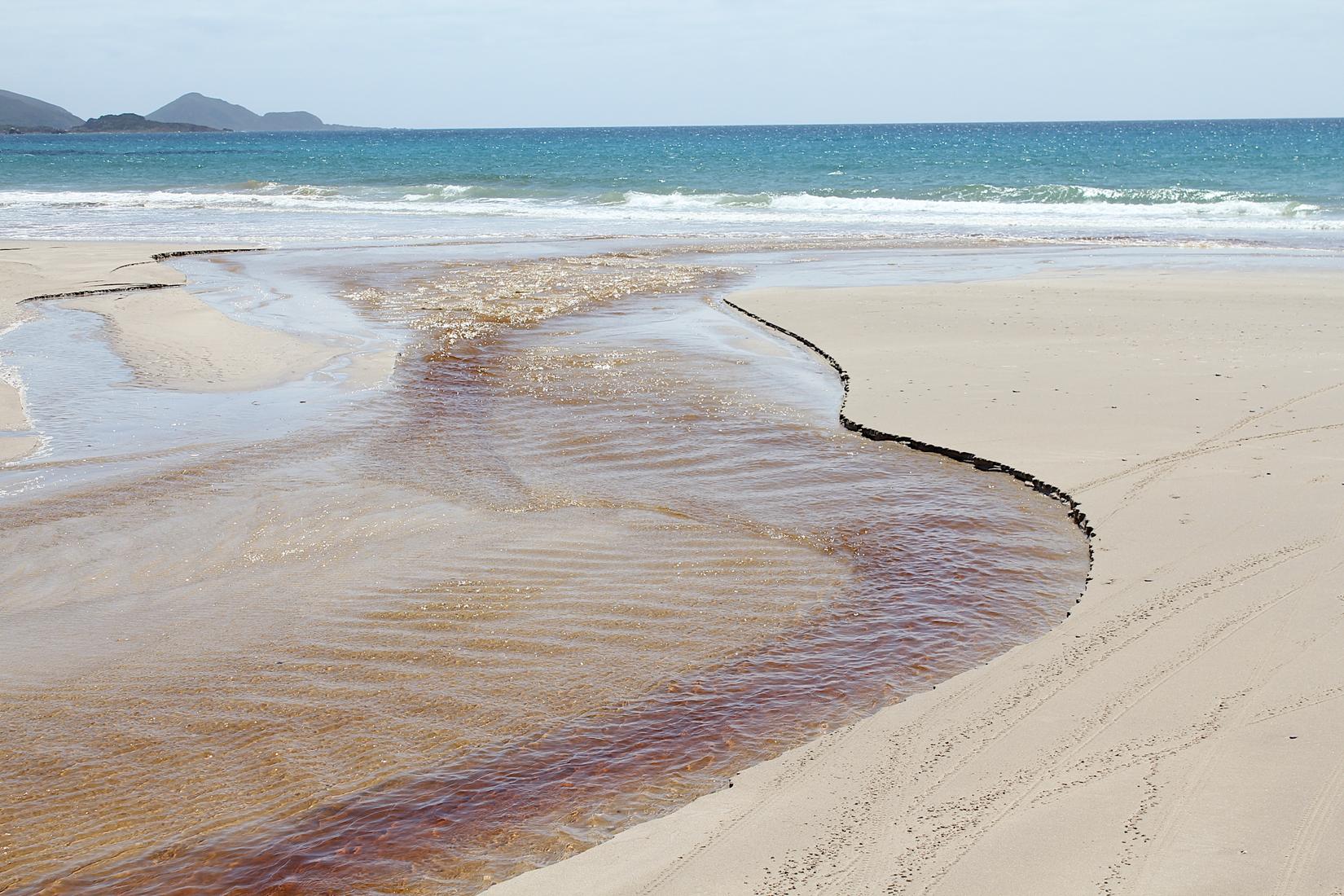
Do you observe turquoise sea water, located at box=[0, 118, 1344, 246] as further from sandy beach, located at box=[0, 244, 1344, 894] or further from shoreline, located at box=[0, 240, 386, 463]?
sandy beach, located at box=[0, 244, 1344, 894]

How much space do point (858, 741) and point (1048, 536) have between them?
268cm

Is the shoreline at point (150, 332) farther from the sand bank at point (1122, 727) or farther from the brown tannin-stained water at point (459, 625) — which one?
the sand bank at point (1122, 727)

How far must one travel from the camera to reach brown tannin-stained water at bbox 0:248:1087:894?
3.69m

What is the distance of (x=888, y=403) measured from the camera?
909 centimetres

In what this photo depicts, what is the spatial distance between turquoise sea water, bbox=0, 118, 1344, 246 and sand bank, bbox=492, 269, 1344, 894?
18672mm

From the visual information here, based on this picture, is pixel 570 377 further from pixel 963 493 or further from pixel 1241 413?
pixel 1241 413

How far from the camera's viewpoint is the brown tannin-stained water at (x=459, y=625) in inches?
145

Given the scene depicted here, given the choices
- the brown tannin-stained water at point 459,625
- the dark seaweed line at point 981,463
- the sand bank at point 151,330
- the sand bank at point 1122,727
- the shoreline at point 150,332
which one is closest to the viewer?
the sand bank at point 1122,727

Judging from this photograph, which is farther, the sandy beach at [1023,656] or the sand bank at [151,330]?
the sand bank at [151,330]

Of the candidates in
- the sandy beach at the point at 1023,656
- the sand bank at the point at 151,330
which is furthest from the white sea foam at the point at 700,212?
the sandy beach at the point at 1023,656

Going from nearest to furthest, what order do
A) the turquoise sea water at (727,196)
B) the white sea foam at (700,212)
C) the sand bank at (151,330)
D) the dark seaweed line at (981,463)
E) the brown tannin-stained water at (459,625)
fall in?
the brown tannin-stained water at (459,625) → the dark seaweed line at (981,463) → the sand bank at (151,330) → the white sea foam at (700,212) → the turquoise sea water at (727,196)

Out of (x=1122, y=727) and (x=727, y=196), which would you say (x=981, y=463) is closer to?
(x=1122, y=727)

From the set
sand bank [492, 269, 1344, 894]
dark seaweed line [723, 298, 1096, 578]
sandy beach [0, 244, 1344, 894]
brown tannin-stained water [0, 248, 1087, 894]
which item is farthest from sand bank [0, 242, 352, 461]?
sand bank [492, 269, 1344, 894]

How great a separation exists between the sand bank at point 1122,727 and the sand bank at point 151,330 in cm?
614
